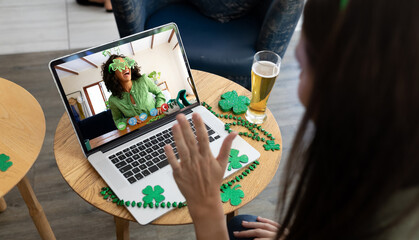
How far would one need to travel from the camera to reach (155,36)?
1018mm

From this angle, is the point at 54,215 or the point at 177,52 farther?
the point at 54,215

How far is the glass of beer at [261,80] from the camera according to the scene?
3.49 feet

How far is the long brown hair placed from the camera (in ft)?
1.34

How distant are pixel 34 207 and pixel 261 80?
84 centimetres

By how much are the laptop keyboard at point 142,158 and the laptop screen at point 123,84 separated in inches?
2.3

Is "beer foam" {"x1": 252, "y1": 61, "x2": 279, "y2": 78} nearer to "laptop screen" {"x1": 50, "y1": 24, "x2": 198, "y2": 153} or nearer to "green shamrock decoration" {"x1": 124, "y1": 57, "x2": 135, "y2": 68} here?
"laptop screen" {"x1": 50, "y1": 24, "x2": 198, "y2": 153}

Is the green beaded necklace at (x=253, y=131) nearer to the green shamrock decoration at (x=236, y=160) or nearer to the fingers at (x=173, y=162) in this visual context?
the green shamrock decoration at (x=236, y=160)

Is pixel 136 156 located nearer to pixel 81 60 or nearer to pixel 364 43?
pixel 81 60

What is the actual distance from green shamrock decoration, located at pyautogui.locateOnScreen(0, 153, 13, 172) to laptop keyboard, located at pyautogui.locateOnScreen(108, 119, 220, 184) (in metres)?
0.27

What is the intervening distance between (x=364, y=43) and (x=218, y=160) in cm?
40

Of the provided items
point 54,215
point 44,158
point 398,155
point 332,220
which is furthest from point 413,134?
point 44,158

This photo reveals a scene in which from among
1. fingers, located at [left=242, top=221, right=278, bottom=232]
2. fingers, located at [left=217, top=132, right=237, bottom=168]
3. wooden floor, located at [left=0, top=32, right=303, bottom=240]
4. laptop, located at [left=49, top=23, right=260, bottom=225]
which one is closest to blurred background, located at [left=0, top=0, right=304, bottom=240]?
wooden floor, located at [left=0, top=32, right=303, bottom=240]

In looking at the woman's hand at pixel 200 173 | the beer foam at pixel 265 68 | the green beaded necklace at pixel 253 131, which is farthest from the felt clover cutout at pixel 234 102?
the woman's hand at pixel 200 173

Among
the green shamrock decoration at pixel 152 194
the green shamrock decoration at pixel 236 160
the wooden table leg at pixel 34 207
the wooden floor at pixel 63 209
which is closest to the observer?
the green shamrock decoration at pixel 152 194
